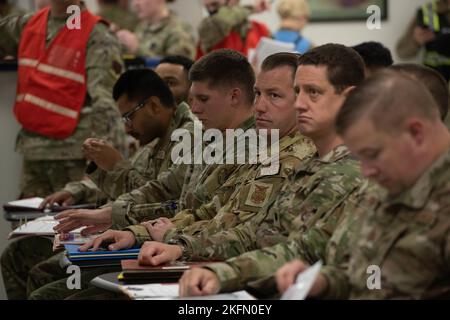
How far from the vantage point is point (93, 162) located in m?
4.45

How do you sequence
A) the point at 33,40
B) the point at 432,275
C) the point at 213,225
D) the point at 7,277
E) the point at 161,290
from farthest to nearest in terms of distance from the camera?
1. the point at 33,40
2. the point at 7,277
3. the point at 213,225
4. the point at 161,290
5. the point at 432,275

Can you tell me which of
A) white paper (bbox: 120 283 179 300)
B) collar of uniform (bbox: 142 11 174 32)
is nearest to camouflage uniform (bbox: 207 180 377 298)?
white paper (bbox: 120 283 179 300)

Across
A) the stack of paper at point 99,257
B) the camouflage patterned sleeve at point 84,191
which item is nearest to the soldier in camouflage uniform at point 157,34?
the camouflage patterned sleeve at point 84,191

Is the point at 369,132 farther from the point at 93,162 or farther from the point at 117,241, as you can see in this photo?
the point at 93,162

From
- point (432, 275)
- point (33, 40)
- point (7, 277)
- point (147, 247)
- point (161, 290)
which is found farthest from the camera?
point (33, 40)

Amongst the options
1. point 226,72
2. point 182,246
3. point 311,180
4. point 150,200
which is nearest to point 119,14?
point 150,200

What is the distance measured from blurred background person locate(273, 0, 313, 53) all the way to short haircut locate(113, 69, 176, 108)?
3599 mm

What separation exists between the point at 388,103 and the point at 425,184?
0.60ft

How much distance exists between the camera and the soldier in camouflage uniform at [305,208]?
236 cm

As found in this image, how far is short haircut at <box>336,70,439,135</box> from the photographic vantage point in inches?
78.8

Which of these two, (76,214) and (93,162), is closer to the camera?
(76,214)

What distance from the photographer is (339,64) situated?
106 inches

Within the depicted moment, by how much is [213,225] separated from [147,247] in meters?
0.38
